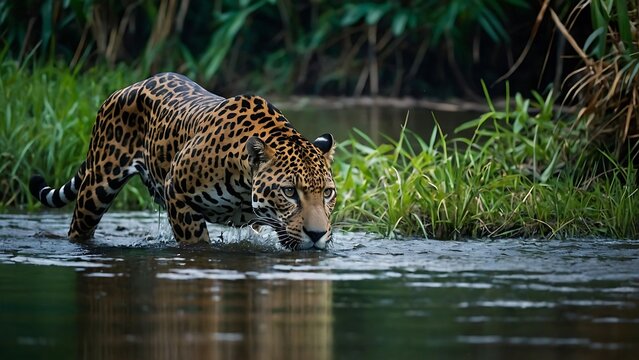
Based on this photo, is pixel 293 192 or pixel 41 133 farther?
pixel 41 133

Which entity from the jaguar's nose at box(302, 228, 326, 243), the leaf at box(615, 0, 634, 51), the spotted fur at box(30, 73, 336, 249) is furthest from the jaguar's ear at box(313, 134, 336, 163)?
the leaf at box(615, 0, 634, 51)

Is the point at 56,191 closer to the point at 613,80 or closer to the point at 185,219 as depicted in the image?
the point at 185,219

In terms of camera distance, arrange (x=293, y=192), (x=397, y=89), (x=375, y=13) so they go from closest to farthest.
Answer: (x=293, y=192) < (x=375, y=13) < (x=397, y=89)

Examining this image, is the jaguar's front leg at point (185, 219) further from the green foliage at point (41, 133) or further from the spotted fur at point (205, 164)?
the green foliage at point (41, 133)

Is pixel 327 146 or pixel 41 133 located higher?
pixel 41 133

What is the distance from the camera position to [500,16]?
17750 mm

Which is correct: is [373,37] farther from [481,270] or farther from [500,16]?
[481,270]

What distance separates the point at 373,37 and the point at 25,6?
3.98 meters

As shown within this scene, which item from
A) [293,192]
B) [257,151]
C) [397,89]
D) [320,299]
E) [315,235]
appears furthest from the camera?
[397,89]

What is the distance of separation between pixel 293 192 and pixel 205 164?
58cm

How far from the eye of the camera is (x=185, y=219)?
345 inches

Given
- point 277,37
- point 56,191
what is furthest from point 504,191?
point 277,37

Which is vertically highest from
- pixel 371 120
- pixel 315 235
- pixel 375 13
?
pixel 375 13

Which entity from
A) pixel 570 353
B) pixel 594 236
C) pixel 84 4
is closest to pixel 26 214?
pixel 594 236
